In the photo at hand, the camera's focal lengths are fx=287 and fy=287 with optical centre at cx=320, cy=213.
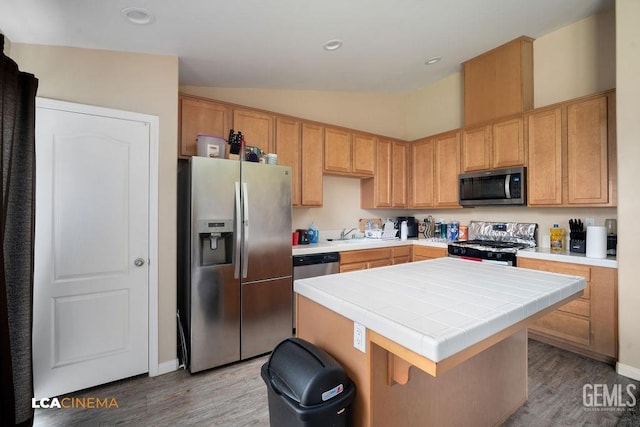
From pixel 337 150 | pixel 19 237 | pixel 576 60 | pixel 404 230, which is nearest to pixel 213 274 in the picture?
pixel 19 237

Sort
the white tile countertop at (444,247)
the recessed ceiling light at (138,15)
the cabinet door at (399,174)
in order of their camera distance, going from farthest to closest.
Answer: the cabinet door at (399,174), the white tile countertop at (444,247), the recessed ceiling light at (138,15)

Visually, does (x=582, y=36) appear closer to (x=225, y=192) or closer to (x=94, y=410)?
(x=225, y=192)

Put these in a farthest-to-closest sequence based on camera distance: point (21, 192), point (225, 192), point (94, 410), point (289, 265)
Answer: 1. point (289, 265)
2. point (225, 192)
3. point (94, 410)
4. point (21, 192)

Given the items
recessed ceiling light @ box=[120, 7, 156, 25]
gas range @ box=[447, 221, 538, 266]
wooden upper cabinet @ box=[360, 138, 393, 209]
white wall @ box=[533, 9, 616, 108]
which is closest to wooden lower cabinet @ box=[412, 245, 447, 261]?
gas range @ box=[447, 221, 538, 266]

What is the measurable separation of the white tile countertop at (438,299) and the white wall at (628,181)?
4.28 feet

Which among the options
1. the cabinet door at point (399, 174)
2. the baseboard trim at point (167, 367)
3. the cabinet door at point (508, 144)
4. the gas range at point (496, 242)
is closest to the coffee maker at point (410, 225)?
the cabinet door at point (399, 174)

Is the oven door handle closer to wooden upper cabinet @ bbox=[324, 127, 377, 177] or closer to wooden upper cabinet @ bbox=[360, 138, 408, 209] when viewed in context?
wooden upper cabinet @ bbox=[360, 138, 408, 209]

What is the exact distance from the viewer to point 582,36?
3006 mm

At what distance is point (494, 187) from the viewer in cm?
337

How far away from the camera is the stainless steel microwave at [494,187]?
3166 mm

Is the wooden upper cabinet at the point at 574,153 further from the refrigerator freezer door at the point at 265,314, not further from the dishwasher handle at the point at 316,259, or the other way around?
the refrigerator freezer door at the point at 265,314

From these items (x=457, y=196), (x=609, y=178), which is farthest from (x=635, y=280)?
(x=457, y=196)

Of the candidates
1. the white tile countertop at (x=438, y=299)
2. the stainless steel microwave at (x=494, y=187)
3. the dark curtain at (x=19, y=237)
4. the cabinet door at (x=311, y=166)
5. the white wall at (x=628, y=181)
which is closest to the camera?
the white tile countertop at (x=438, y=299)

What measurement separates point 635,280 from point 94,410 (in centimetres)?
408
